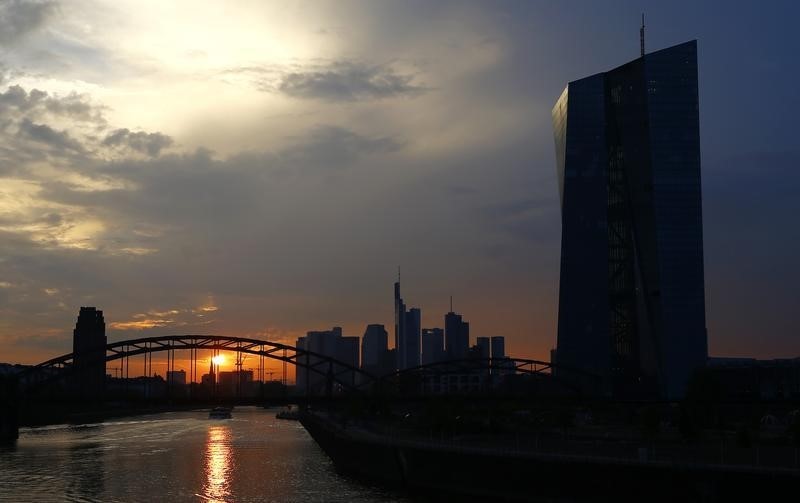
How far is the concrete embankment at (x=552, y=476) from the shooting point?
43.2 meters

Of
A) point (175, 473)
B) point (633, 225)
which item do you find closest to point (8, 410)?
point (175, 473)

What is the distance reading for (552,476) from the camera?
52.2 metres

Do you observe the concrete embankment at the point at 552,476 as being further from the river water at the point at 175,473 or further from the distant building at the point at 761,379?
the distant building at the point at 761,379

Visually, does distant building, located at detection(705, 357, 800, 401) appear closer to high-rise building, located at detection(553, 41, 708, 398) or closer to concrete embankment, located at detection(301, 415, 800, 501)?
high-rise building, located at detection(553, 41, 708, 398)

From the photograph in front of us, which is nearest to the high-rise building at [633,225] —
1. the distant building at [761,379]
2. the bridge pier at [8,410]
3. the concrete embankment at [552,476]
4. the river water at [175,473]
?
the distant building at [761,379]

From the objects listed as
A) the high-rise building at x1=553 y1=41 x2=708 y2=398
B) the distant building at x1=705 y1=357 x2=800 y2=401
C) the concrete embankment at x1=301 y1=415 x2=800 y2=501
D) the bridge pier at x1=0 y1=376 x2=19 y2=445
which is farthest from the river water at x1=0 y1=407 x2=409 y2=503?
the distant building at x1=705 y1=357 x2=800 y2=401

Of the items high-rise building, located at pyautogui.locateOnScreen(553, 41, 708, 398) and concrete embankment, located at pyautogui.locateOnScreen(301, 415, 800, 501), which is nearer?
concrete embankment, located at pyautogui.locateOnScreen(301, 415, 800, 501)

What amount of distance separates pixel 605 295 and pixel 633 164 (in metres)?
27.1

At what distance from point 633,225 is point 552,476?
460ft

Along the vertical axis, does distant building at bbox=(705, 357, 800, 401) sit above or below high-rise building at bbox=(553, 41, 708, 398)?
below

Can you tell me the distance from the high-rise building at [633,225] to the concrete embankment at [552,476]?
11620 cm

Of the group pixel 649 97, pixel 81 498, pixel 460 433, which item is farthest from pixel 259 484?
pixel 649 97

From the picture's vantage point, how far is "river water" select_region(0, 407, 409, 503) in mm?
63406

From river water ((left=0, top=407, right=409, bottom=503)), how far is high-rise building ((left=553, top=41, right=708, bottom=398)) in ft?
281
